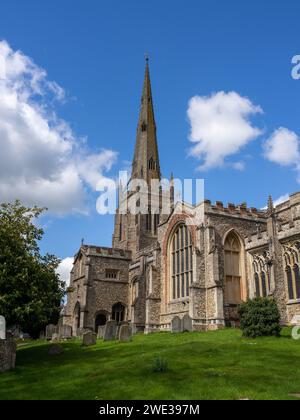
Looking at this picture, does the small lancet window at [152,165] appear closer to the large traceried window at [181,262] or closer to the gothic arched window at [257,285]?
the large traceried window at [181,262]

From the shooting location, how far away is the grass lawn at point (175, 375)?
1060 cm

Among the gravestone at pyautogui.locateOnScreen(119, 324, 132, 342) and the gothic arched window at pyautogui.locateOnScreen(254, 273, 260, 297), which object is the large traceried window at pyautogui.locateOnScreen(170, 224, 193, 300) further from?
the gravestone at pyautogui.locateOnScreen(119, 324, 132, 342)

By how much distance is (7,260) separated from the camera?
1950 cm

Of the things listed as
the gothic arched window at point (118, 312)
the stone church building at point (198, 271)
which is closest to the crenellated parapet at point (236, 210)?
the stone church building at point (198, 271)

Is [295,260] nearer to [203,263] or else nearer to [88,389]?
[203,263]

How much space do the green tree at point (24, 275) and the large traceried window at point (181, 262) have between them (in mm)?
13927

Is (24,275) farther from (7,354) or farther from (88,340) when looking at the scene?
(88,340)

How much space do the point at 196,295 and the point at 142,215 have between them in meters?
27.0

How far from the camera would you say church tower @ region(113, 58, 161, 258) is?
5509 centimetres

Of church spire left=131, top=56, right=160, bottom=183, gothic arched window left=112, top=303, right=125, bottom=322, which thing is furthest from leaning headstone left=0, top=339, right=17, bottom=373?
church spire left=131, top=56, right=160, bottom=183

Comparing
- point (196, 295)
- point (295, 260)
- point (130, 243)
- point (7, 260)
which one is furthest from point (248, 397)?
point (130, 243)

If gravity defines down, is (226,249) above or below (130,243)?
below

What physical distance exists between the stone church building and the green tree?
2.77 m

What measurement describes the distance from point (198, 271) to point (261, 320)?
10.1 meters
